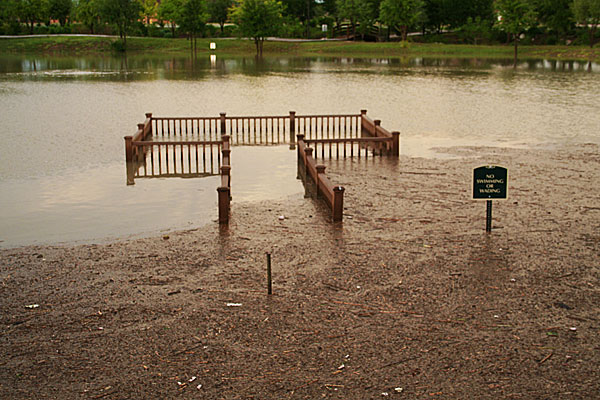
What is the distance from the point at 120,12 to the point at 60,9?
888 inches

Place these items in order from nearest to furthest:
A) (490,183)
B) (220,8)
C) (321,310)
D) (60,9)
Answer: (321,310)
(490,183)
(60,9)
(220,8)

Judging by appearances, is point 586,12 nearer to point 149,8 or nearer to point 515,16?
point 515,16

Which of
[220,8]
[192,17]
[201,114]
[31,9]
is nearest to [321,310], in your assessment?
[201,114]

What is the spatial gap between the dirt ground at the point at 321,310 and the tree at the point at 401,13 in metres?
72.7

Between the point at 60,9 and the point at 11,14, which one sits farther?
the point at 60,9

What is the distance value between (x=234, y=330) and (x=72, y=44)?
8204cm

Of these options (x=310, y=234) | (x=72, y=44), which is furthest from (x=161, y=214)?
(x=72, y=44)

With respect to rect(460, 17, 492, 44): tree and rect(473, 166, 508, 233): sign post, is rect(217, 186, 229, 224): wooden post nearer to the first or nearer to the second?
rect(473, 166, 508, 233): sign post

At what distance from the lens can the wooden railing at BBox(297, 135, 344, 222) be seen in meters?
11.6

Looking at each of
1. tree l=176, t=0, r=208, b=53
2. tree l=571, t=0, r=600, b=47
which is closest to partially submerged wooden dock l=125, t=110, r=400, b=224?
tree l=571, t=0, r=600, b=47

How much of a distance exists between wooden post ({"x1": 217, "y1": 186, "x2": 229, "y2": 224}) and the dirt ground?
251 mm

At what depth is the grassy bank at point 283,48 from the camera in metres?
73.4

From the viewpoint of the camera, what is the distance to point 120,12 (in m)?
81.4

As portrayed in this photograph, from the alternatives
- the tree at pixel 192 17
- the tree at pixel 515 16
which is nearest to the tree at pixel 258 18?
the tree at pixel 192 17
